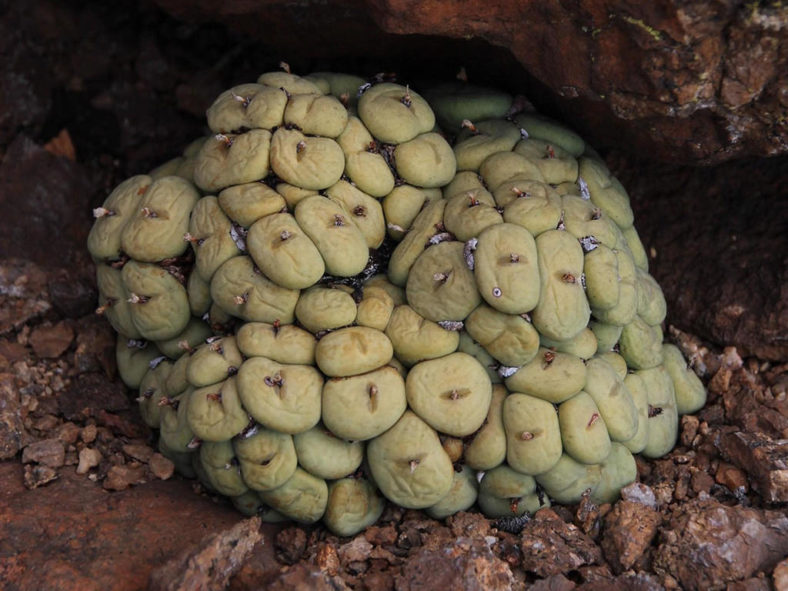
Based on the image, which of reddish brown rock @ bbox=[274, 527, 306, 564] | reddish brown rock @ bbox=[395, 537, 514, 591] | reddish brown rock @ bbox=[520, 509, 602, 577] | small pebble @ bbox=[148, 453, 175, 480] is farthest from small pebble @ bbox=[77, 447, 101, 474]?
reddish brown rock @ bbox=[520, 509, 602, 577]

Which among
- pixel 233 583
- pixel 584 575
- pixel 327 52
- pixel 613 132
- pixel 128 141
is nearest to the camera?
pixel 233 583

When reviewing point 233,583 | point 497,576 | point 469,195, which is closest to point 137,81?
point 469,195

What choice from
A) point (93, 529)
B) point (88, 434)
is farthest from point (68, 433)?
point (93, 529)

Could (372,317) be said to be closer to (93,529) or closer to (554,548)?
(554,548)

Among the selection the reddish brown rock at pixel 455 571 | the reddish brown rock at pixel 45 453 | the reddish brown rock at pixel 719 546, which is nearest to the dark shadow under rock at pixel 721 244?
the reddish brown rock at pixel 719 546

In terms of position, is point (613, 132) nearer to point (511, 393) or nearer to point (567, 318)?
point (567, 318)

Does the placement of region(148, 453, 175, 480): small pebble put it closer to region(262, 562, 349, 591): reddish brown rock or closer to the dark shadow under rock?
region(262, 562, 349, 591): reddish brown rock

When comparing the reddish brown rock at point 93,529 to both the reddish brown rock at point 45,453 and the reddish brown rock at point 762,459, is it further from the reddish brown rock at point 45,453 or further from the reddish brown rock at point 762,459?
the reddish brown rock at point 762,459
